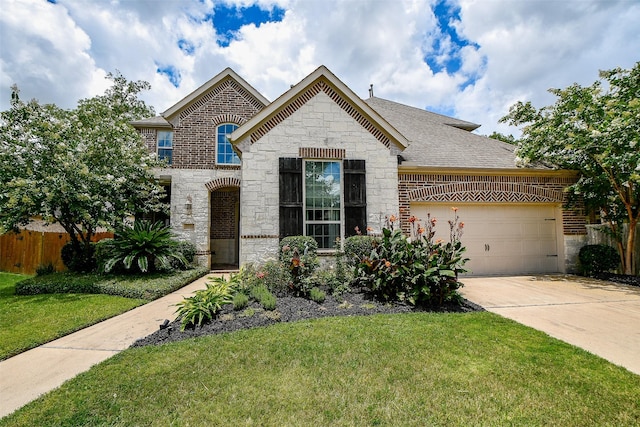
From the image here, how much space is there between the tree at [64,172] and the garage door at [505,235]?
29.2 ft

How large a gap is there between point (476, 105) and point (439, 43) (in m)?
4.89

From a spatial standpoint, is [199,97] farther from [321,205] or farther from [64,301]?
[64,301]

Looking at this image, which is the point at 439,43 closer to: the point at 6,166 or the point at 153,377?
the point at 153,377

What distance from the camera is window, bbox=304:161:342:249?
27.1 feet

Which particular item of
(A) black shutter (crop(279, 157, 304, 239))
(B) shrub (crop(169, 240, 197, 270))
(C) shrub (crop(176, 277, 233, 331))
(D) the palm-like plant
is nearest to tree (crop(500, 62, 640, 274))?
(A) black shutter (crop(279, 157, 304, 239))

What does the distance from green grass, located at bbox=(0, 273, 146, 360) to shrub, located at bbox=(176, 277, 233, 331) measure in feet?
5.73

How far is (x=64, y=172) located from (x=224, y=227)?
19.8 feet

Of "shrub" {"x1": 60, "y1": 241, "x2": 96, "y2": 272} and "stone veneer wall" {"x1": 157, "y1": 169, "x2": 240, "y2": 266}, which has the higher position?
"stone veneer wall" {"x1": 157, "y1": 169, "x2": 240, "y2": 266}

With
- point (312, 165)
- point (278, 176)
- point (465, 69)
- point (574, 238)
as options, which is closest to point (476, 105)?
point (465, 69)

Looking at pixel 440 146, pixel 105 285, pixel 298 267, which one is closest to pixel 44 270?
pixel 105 285

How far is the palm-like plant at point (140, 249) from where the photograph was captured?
8.00 metres

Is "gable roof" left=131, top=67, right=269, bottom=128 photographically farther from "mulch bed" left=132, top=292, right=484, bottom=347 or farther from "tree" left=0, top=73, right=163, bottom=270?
"mulch bed" left=132, top=292, right=484, bottom=347

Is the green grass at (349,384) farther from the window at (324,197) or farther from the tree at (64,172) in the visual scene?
the tree at (64,172)

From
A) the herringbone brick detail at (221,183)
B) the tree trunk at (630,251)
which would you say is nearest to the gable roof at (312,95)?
the herringbone brick detail at (221,183)
